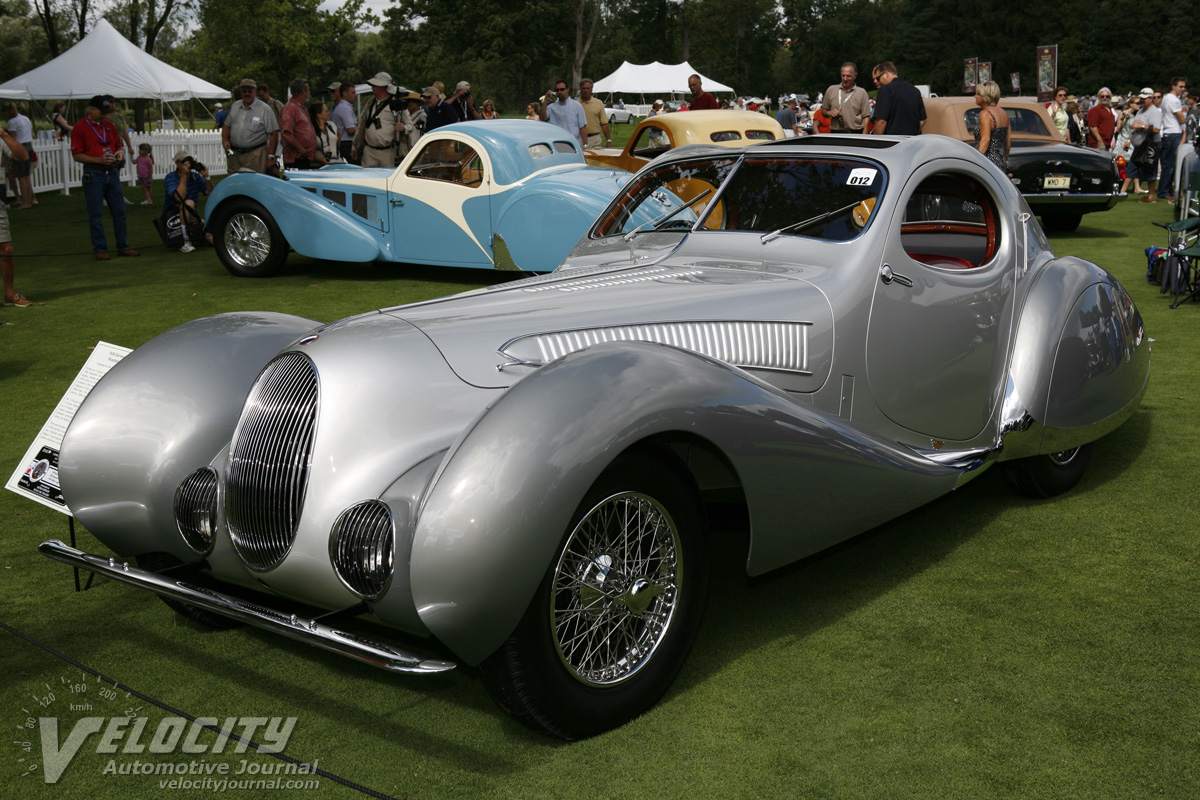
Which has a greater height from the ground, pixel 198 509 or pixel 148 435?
pixel 148 435

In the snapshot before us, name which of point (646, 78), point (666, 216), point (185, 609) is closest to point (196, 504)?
point (185, 609)

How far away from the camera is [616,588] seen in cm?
288

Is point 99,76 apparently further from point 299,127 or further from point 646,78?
point 646,78

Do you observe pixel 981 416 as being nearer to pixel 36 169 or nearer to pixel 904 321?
pixel 904 321

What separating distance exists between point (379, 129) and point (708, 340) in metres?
10.4

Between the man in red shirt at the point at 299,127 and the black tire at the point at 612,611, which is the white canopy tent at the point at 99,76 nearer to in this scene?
the man in red shirt at the point at 299,127

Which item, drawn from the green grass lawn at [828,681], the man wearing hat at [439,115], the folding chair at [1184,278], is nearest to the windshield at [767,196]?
the green grass lawn at [828,681]

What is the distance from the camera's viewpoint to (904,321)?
4066 mm

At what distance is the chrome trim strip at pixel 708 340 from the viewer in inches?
129

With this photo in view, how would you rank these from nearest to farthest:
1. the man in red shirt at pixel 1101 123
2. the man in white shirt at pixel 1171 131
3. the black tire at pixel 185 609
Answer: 1. the black tire at pixel 185 609
2. the man in white shirt at pixel 1171 131
3. the man in red shirt at pixel 1101 123

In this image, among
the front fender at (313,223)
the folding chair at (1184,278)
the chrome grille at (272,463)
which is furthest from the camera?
the front fender at (313,223)

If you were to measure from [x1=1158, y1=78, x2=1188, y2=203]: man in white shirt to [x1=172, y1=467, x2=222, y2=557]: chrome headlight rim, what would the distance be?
59.9 feet

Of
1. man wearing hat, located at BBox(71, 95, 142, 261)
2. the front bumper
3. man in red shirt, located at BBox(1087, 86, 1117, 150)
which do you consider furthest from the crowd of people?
the front bumper

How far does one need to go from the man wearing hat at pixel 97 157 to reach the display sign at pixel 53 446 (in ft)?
28.9
